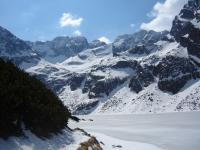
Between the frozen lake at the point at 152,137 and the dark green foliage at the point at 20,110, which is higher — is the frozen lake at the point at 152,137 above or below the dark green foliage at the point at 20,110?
below

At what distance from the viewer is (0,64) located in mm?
34094

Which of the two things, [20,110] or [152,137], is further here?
[152,137]

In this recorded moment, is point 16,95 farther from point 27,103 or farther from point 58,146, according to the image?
point 58,146

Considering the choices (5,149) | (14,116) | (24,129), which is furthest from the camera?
(24,129)

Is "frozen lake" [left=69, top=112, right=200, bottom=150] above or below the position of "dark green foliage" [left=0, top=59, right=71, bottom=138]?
below

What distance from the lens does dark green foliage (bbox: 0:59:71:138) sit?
27641mm

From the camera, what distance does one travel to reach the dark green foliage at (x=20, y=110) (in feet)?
90.7

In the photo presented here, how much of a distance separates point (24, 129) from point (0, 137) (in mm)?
4658

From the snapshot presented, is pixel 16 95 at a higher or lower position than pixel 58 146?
higher

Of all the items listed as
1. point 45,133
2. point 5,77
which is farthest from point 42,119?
point 5,77

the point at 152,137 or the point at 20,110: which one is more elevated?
the point at 20,110

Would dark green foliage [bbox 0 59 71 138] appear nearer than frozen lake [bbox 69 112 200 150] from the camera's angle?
Yes

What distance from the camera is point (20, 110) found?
1219 inches

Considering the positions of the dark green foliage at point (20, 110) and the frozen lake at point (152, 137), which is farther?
the frozen lake at point (152, 137)
